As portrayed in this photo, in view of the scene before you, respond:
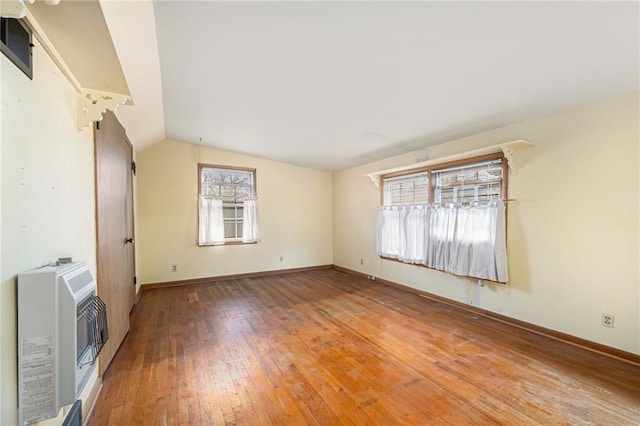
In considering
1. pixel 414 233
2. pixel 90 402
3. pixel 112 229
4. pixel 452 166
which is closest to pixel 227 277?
pixel 112 229

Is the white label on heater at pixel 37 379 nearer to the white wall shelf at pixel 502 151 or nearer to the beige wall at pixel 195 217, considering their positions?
the beige wall at pixel 195 217

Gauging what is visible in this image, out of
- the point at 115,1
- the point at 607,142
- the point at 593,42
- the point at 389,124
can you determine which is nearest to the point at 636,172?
the point at 607,142

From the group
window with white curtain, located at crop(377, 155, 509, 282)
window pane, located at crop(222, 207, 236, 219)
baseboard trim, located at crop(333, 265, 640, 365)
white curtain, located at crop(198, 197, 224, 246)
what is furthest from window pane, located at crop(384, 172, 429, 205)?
white curtain, located at crop(198, 197, 224, 246)

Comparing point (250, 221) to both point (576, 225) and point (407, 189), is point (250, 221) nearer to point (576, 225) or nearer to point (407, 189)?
point (407, 189)

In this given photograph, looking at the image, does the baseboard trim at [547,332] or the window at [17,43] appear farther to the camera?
the baseboard trim at [547,332]

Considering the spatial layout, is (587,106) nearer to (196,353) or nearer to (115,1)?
(115,1)

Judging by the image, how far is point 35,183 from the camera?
118 centimetres

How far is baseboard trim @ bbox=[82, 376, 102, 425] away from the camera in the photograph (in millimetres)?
1592

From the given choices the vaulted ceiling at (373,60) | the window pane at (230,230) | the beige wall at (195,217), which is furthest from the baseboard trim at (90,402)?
the window pane at (230,230)

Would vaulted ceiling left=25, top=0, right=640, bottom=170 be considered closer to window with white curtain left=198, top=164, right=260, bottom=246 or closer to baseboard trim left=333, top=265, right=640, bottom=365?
window with white curtain left=198, top=164, right=260, bottom=246

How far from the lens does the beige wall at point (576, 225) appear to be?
2.25 metres

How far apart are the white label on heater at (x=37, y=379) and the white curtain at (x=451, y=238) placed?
3.67 meters

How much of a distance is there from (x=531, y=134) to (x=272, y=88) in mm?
2764

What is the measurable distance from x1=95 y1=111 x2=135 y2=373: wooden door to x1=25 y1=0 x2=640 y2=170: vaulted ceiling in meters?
0.43
